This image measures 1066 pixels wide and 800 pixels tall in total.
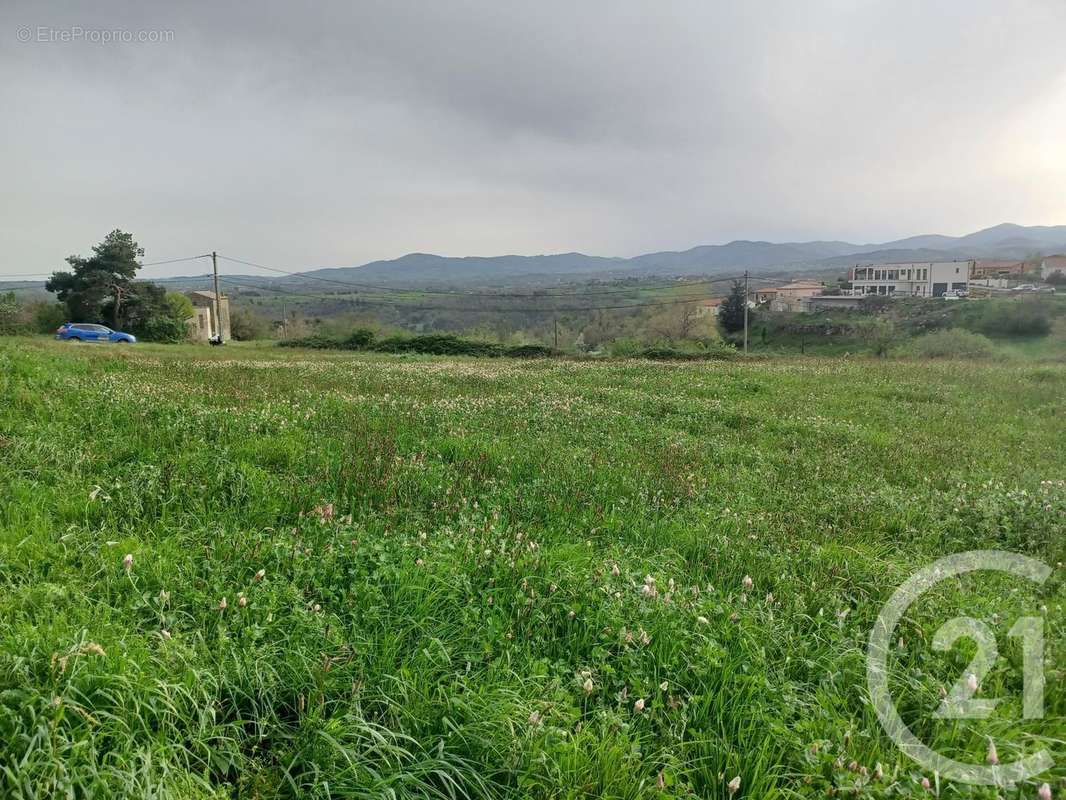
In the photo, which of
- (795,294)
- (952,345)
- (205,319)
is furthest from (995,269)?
(205,319)

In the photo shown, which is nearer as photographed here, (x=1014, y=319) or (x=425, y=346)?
(x=425, y=346)

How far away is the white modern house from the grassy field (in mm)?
138623

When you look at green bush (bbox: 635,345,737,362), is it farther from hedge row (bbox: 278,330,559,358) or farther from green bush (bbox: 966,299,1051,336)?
green bush (bbox: 966,299,1051,336)

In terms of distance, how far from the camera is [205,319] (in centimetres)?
6919

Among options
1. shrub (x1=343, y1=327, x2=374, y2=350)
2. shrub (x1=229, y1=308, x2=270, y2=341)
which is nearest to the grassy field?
shrub (x1=343, y1=327, x2=374, y2=350)

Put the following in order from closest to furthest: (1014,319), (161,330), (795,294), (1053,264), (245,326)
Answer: (161,330) < (1014,319) < (245,326) < (1053,264) < (795,294)

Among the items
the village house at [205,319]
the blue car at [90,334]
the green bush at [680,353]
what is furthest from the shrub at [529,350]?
the village house at [205,319]

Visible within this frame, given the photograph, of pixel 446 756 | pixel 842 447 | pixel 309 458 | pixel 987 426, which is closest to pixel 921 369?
pixel 987 426

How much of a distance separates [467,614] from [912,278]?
158562 mm

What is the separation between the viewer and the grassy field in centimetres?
260

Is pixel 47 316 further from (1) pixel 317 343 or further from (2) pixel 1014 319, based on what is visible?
(2) pixel 1014 319

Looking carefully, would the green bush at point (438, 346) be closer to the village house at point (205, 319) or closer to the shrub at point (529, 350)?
the shrub at point (529, 350)

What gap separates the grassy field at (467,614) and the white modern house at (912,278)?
138623mm

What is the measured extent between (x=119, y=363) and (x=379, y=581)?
55.8 feet
